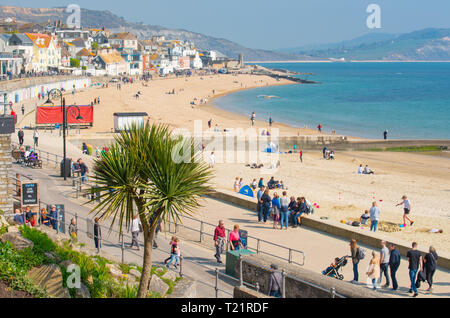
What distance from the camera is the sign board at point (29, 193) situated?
49.8 ft

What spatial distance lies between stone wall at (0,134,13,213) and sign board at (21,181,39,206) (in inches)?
61.4

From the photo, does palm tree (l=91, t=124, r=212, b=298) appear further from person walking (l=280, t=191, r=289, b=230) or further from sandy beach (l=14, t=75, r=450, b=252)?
sandy beach (l=14, t=75, r=450, b=252)

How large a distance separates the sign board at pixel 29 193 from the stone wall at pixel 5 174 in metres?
1.56

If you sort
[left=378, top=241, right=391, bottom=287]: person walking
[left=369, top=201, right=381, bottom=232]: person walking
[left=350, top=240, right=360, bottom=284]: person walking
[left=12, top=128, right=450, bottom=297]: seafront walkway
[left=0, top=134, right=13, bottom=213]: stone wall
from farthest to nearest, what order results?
[left=369, top=201, right=381, bottom=232]: person walking, [left=0, top=134, right=13, bottom=213]: stone wall, [left=12, top=128, right=450, bottom=297]: seafront walkway, [left=350, top=240, right=360, bottom=284]: person walking, [left=378, top=241, right=391, bottom=287]: person walking

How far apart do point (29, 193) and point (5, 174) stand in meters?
1.88

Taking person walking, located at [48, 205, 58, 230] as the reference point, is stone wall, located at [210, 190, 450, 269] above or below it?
below

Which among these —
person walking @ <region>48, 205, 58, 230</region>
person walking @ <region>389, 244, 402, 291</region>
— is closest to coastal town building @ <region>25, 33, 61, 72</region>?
person walking @ <region>48, 205, 58, 230</region>

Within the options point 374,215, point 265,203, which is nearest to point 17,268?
point 265,203

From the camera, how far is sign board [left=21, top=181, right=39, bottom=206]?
15.2 m

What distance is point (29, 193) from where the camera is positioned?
50.1 feet

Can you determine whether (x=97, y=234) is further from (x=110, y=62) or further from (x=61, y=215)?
→ (x=110, y=62)

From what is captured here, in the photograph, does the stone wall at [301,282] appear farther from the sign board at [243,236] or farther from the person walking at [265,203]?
the person walking at [265,203]

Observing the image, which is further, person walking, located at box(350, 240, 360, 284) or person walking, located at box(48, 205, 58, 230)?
person walking, located at box(48, 205, 58, 230)
